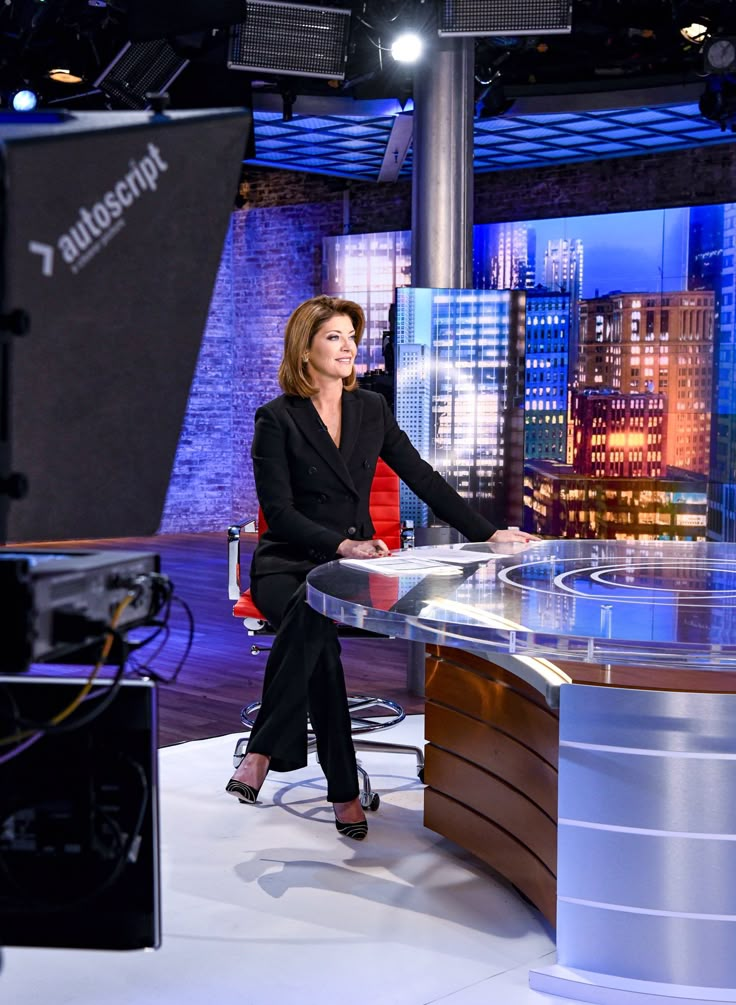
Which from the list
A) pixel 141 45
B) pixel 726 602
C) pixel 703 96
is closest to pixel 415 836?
pixel 726 602

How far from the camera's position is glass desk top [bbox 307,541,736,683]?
1.92m

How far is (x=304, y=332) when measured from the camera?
3.24 m

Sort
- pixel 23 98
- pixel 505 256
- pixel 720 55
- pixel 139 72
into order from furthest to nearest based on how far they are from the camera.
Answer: pixel 505 256
pixel 23 98
pixel 720 55
pixel 139 72

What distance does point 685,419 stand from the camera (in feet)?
28.4

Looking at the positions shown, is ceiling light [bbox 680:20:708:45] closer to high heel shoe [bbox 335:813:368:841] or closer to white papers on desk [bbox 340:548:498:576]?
white papers on desk [bbox 340:548:498:576]

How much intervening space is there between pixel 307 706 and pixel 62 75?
475 cm

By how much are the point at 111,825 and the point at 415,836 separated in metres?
1.80

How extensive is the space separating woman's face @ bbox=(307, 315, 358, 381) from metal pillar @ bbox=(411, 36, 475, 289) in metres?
1.63

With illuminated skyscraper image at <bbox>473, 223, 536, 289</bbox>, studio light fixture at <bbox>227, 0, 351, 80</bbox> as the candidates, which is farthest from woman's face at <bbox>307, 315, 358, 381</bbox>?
illuminated skyscraper image at <bbox>473, 223, 536, 289</bbox>

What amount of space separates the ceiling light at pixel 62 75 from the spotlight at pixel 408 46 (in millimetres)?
2174

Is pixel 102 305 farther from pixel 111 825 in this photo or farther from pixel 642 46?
pixel 642 46

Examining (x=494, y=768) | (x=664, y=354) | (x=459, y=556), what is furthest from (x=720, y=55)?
(x=494, y=768)

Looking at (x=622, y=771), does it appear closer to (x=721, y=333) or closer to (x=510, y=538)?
(x=510, y=538)

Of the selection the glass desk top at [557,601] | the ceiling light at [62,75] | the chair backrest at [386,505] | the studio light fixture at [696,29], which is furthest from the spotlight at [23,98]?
the glass desk top at [557,601]
